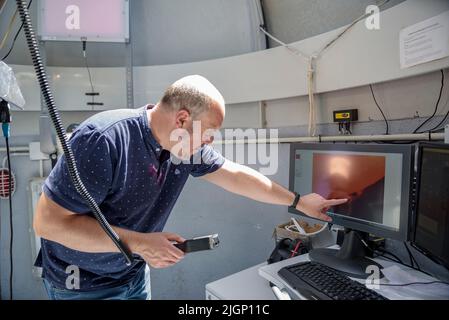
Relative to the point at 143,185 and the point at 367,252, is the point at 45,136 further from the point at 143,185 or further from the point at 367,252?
the point at 367,252

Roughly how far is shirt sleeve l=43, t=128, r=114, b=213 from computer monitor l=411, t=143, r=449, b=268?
0.87 metres

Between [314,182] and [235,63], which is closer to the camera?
[314,182]

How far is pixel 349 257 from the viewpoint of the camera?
1.03 meters

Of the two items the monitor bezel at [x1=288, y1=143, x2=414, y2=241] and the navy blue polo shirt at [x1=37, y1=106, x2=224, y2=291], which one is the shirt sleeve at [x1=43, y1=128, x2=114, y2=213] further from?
the monitor bezel at [x1=288, y1=143, x2=414, y2=241]

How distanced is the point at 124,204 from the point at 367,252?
0.90 metres

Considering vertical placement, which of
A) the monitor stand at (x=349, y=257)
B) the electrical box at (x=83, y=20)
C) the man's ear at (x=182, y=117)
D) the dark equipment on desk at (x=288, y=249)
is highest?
the electrical box at (x=83, y=20)

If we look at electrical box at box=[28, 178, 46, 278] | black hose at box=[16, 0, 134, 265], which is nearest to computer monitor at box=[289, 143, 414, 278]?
black hose at box=[16, 0, 134, 265]

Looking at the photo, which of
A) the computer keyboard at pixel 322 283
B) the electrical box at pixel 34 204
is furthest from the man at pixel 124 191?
the electrical box at pixel 34 204

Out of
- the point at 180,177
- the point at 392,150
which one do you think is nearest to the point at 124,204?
the point at 180,177

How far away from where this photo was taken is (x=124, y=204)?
88cm

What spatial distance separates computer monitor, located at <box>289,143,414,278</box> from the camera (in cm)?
91

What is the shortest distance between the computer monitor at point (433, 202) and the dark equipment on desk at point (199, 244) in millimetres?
588

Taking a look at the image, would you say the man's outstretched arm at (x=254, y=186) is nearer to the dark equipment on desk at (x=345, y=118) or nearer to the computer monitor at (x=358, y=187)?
the computer monitor at (x=358, y=187)

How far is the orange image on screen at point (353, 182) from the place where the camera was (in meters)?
0.97
